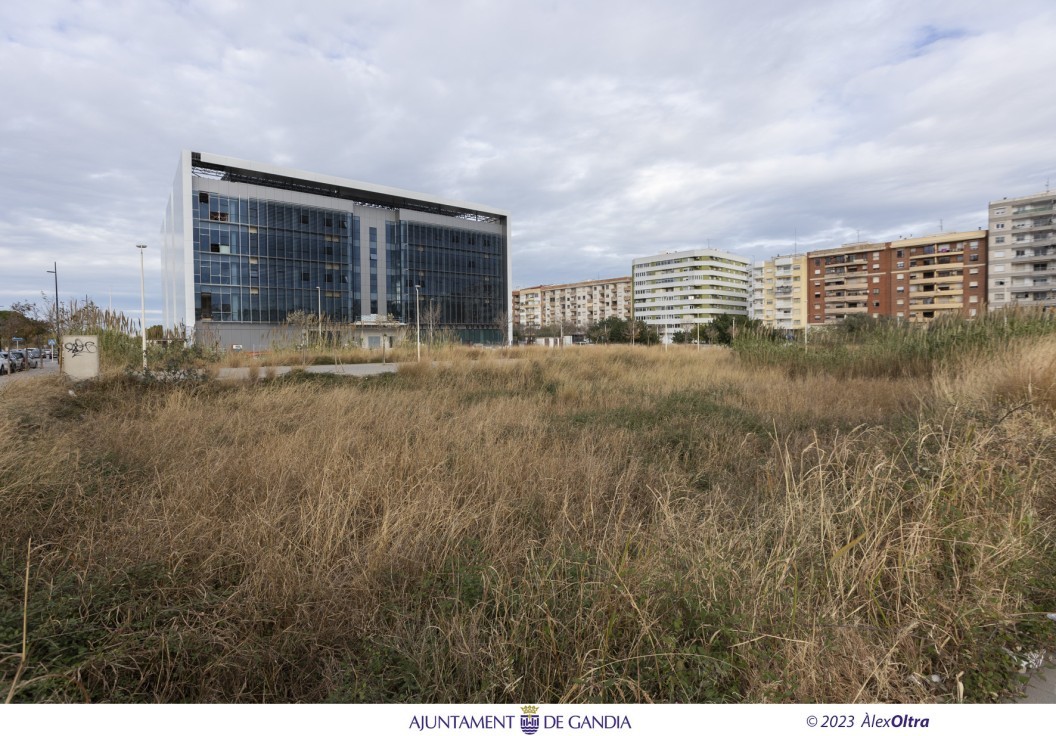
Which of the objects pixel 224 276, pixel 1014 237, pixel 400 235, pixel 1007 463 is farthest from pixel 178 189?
pixel 1014 237

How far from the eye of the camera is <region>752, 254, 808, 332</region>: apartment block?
94.1 meters

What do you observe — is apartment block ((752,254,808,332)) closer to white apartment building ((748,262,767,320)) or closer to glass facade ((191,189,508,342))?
white apartment building ((748,262,767,320))

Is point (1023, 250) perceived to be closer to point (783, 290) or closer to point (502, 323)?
point (783, 290)

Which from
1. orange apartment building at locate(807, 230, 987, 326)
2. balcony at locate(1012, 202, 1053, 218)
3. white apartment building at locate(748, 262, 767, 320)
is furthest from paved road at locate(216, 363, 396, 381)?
white apartment building at locate(748, 262, 767, 320)

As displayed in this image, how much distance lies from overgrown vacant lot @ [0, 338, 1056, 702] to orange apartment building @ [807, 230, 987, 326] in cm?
7777

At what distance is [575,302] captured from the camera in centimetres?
14138

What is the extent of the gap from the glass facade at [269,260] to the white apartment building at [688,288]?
68873mm

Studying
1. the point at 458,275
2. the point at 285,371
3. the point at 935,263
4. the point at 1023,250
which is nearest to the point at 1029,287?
the point at 1023,250

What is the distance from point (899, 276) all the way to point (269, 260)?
304 feet

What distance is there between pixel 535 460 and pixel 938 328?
1272 cm

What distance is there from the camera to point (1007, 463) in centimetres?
336
